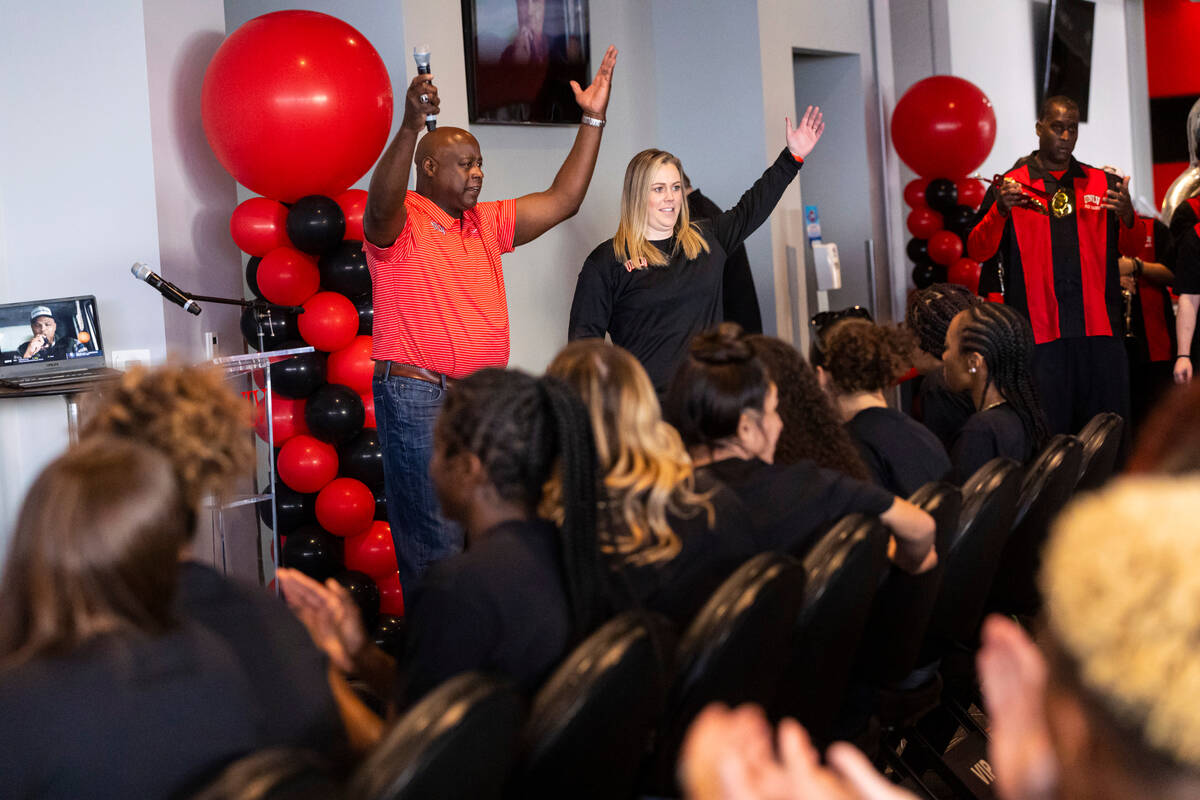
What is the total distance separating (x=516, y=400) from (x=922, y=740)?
4.16 ft

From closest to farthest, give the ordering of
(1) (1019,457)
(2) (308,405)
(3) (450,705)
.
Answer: (3) (450,705)
(1) (1019,457)
(2) (308,405)

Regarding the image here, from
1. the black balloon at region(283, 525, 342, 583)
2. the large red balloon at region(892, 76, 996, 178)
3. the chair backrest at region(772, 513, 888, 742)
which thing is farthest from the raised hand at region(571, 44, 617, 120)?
the large red balloon at region(892, 76, 996, 178)

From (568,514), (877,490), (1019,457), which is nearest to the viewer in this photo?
(568,514)

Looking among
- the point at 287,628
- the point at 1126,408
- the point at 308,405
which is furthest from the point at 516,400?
the point at 1126,408

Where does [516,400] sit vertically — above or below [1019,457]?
above

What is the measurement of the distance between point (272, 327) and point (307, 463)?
1.54 ft

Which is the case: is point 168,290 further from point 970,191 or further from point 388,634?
point 970,191

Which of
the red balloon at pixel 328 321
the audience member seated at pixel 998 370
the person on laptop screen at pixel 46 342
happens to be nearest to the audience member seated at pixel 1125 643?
the audience member seated at pixel 998 370

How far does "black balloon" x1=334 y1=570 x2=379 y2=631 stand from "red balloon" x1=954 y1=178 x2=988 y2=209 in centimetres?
443

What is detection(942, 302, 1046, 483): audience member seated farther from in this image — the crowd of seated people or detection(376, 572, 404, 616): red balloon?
detection(376, 572, 404, 616): red balloon

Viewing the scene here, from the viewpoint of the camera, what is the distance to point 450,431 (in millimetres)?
1761

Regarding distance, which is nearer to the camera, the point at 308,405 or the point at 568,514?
the point at 568,514

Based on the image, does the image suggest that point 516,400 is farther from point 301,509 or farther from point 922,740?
point 301,509

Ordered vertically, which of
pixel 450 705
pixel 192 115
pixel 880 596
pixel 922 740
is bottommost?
pixel 922 740
